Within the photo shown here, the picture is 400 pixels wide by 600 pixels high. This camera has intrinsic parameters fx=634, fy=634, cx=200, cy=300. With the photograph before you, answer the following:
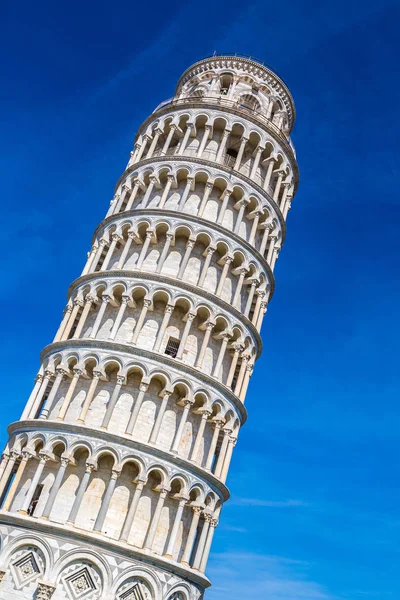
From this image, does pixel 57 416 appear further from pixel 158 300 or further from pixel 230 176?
pixel 230 176

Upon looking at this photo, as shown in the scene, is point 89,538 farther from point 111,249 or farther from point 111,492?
point 111,249

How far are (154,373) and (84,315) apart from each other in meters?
5.31

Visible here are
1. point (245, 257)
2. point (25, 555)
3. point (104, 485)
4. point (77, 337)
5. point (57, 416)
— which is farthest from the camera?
point (245, 257)

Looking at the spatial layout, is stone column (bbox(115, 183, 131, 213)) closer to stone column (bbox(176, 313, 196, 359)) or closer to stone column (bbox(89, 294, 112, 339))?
stone column (bbox(89, 294, 112, 339))

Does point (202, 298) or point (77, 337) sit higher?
point (202, 298)

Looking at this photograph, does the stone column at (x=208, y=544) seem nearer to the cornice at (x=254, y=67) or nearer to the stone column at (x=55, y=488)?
the stone column at (x=55, y=488)

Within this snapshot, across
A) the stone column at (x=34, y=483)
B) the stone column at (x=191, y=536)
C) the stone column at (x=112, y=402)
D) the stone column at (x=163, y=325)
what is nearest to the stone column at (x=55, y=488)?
the stone column at (x=34, y=483)

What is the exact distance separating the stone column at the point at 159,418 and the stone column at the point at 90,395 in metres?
3.04

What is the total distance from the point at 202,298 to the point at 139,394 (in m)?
6.18

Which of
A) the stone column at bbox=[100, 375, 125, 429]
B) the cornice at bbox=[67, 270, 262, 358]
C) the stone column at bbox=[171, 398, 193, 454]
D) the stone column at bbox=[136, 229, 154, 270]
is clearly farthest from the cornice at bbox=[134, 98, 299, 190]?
the stone column at bbox=[100, 375, 125, 429]

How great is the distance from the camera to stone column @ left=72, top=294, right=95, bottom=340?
3144cm

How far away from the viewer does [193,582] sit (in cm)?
2705

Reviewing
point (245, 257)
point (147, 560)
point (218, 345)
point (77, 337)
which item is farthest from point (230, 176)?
point (147, 560)

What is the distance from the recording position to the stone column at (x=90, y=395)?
27.7 meters
